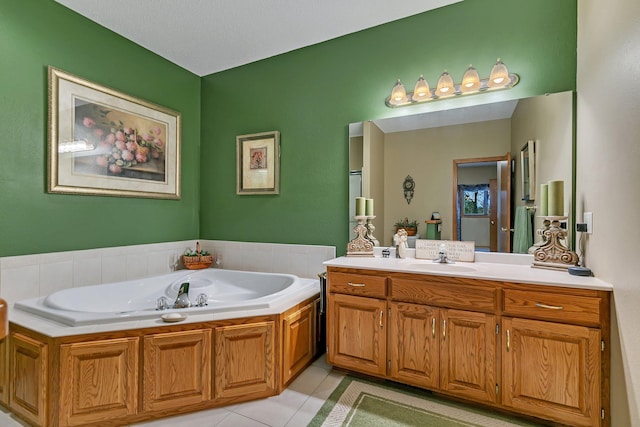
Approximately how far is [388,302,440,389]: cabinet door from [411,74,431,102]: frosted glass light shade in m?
1.61

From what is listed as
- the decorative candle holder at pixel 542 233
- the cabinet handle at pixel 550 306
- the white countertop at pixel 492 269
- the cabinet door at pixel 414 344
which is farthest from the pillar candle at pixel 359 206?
the cabinet handle at pixel 550 306

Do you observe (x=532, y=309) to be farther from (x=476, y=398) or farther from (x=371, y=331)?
(x=371, y=331)

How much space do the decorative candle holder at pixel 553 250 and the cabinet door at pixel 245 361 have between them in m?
1.82

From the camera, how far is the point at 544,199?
2.03m

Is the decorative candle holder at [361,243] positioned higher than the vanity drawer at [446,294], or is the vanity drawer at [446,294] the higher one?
the decorative candle holder at [361,243]

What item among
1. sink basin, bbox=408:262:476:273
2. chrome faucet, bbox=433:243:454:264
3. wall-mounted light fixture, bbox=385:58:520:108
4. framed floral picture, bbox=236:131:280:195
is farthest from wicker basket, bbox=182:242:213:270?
wall-mounted light fixture, bbox=385:58:520:108

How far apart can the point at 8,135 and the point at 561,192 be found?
371 cm

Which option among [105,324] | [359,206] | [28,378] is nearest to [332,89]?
[359,206]

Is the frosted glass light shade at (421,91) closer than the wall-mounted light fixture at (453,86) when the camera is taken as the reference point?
No

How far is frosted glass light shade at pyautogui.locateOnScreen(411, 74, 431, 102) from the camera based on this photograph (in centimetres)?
240

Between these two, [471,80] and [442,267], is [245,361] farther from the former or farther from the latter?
[471,80]

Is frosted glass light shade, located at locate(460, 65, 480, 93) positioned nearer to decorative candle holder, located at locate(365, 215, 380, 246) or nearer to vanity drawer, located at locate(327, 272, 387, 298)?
decorative candle holder, located at locate(365, 215, 380, 246)

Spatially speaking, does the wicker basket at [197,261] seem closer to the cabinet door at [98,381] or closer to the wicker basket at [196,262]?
the wicker basket at [196,262]

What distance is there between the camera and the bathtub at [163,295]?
1.80 meters
